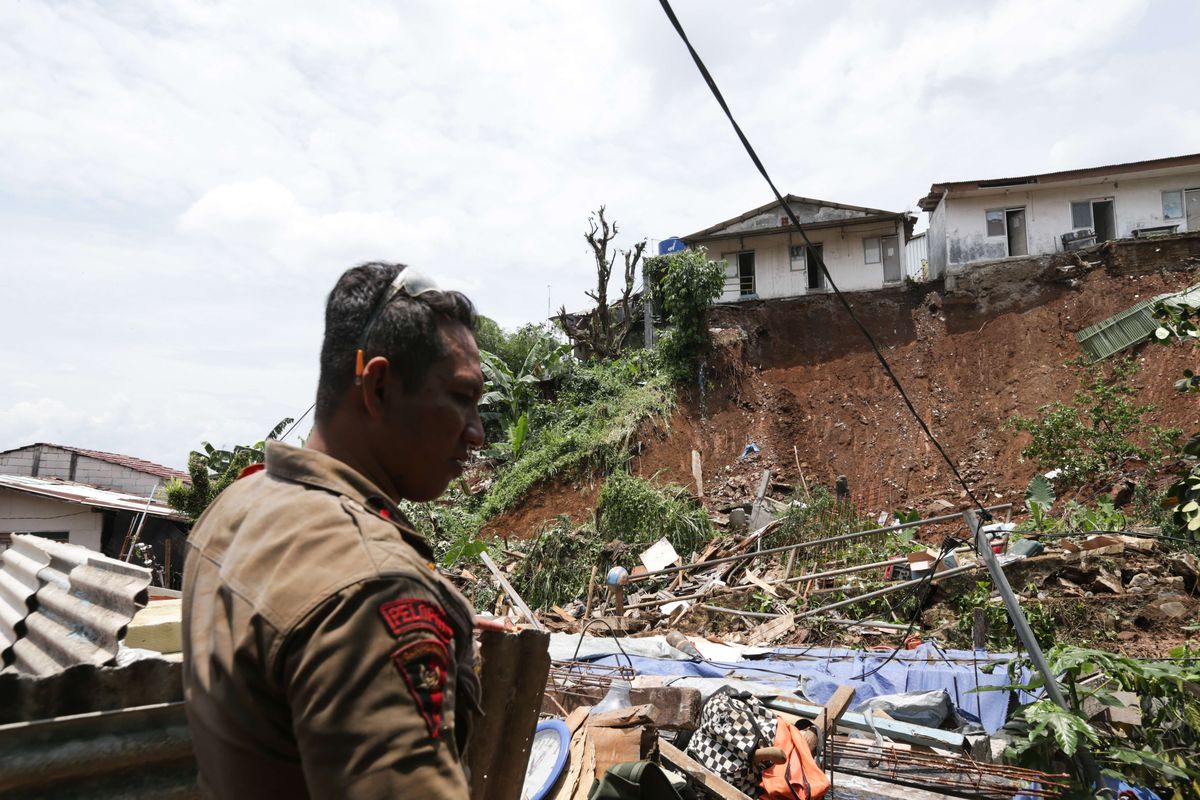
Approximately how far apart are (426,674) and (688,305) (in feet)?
72.7

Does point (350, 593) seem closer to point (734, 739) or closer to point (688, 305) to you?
point (734, 739)

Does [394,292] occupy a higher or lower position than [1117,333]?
lower

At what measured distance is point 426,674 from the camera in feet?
3.23

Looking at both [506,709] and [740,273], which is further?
[740,273]

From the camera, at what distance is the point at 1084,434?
58.2 feet

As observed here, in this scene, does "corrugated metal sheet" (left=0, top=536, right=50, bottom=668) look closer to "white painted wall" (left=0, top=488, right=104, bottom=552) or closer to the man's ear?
the man's ear

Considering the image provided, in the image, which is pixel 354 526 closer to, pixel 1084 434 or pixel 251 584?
pixel 251 584

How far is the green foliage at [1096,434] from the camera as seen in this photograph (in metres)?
17.0

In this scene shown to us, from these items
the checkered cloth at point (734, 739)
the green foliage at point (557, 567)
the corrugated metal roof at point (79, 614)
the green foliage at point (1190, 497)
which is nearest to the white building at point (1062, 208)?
the green foliage at point (557, 567)

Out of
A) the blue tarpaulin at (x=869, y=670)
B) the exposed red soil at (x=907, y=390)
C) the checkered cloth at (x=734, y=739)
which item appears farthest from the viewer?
the exposed red soil at (x=907, y=390)

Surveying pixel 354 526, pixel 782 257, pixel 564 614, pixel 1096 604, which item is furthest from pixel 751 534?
pixel 354 526

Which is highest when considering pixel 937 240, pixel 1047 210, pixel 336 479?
pixel 1047 210

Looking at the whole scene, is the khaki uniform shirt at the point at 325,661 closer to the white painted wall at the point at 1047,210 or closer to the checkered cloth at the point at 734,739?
the checkered cloth at the point at 734,739

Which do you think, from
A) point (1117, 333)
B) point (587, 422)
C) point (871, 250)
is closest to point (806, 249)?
point (871, 250)
